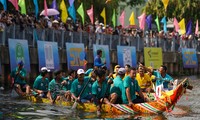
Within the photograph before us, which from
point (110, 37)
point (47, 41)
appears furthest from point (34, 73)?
point (110, 37)

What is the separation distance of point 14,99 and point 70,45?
9326mm

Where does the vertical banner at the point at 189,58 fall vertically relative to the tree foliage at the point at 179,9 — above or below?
below

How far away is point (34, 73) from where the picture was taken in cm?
2925

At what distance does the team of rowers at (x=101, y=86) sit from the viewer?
1734 cm

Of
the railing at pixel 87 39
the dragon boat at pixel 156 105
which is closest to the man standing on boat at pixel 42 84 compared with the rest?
the dragon boat at pixel 156 105

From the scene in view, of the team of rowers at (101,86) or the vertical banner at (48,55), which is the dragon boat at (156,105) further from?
the vertical banner at (48,55)

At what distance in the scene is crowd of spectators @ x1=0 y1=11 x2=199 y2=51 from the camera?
26.8m

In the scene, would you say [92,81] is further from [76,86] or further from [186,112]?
[186,112]

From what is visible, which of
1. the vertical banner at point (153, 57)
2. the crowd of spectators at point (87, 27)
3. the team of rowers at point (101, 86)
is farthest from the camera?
the vertical banner at point (153, 57)

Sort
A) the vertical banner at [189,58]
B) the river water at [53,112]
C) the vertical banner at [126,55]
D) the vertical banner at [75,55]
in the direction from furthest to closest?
A: the vertical banner at [189,58], the vertical banner at [126,55], the vertical banner at [75,55], the river water at [53,112]

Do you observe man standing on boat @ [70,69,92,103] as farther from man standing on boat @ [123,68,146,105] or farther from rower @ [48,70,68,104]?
man standing on boat @ [123,68,146,105]

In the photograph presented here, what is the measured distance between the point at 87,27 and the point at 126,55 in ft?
14.2

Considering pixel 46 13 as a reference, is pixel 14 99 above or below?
below

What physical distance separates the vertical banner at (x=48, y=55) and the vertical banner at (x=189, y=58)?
14.6 metres
